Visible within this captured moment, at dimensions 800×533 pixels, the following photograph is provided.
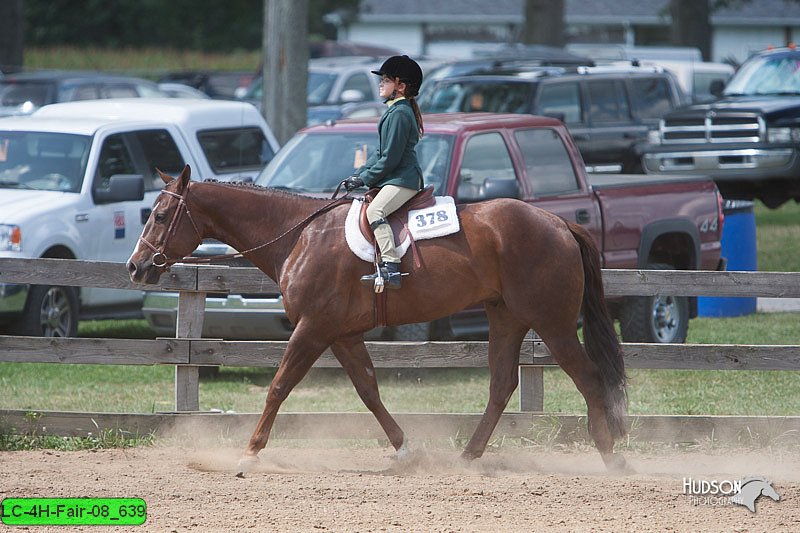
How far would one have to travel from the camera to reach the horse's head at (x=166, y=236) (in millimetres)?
7414

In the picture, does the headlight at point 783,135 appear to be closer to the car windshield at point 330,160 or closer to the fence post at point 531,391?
the car windshield at point 330,160

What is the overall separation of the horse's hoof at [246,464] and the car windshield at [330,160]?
3336mm

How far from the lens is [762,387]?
34.2ft

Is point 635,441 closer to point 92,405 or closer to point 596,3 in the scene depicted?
point 92,405

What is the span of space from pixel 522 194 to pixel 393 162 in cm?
322

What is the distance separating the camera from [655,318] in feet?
38.3

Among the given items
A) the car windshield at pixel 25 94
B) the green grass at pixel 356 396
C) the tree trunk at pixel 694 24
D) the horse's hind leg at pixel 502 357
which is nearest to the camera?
the horse's hind leg at pixel 502 357

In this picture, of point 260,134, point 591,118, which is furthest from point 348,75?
point 260,134

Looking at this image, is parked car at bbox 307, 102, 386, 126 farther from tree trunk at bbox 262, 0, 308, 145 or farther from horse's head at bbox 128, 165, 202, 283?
horse's head at bbox 128, 165, 202, 283

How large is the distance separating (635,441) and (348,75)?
18.7 metres

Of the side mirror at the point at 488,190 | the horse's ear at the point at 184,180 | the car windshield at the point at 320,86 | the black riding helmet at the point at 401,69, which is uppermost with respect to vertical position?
the black riding helmet at the point at 401,69

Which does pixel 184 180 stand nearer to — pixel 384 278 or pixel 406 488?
pixel 384 278

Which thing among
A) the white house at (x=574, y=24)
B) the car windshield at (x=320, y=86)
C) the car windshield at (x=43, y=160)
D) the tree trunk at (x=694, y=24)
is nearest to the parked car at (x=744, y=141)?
the car windshield at (x=320, y=86)

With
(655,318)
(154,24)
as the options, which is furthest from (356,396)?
(154,24)
